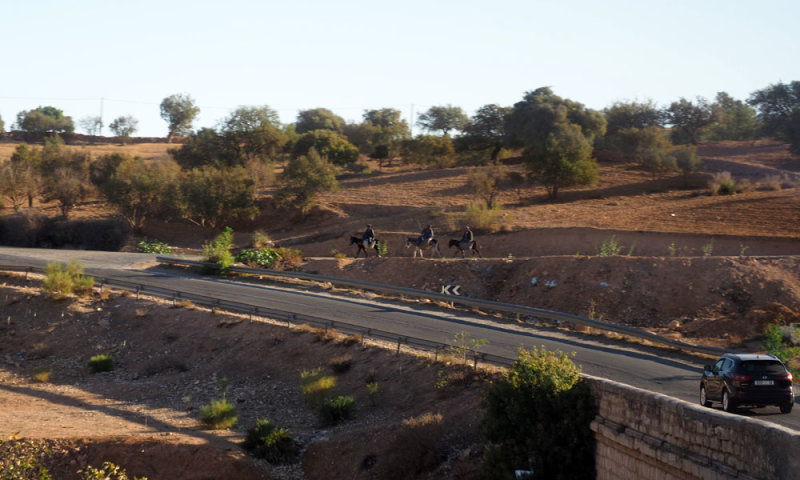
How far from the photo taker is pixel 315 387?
2116 centimetres

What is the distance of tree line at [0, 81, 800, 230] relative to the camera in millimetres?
60781

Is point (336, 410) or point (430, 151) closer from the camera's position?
point (336, 410)

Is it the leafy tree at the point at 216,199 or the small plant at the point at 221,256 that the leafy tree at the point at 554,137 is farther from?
the small plant at the point at 221,256

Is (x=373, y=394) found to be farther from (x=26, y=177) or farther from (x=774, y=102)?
(x=774, y=102)

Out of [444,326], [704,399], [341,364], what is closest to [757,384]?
[704,399]

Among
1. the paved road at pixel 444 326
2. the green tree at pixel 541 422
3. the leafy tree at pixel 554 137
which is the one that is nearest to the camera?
the green tree at pixel 541 422

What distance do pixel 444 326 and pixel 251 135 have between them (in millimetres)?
59291

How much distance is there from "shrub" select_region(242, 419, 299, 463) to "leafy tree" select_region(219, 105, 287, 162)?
61801mm

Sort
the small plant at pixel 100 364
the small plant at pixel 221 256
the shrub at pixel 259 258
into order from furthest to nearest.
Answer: the shrub at pixel 259 258 → the small plant at pixel 221 256 → the small plant at pixel 100 364

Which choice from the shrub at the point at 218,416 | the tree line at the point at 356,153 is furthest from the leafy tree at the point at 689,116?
the shrub at the point at 218,416

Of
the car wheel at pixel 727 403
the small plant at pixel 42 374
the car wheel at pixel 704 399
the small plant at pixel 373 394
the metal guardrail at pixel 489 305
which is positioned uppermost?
the car wheel at pixel 727 403

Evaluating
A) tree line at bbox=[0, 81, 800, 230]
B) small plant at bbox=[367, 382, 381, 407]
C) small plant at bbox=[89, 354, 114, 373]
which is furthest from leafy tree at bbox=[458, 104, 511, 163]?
small plant at bbox=[367, 382, 381, 407]

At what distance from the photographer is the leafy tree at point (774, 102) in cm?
8531

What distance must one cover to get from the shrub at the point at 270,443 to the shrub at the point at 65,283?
1710 centimetres
